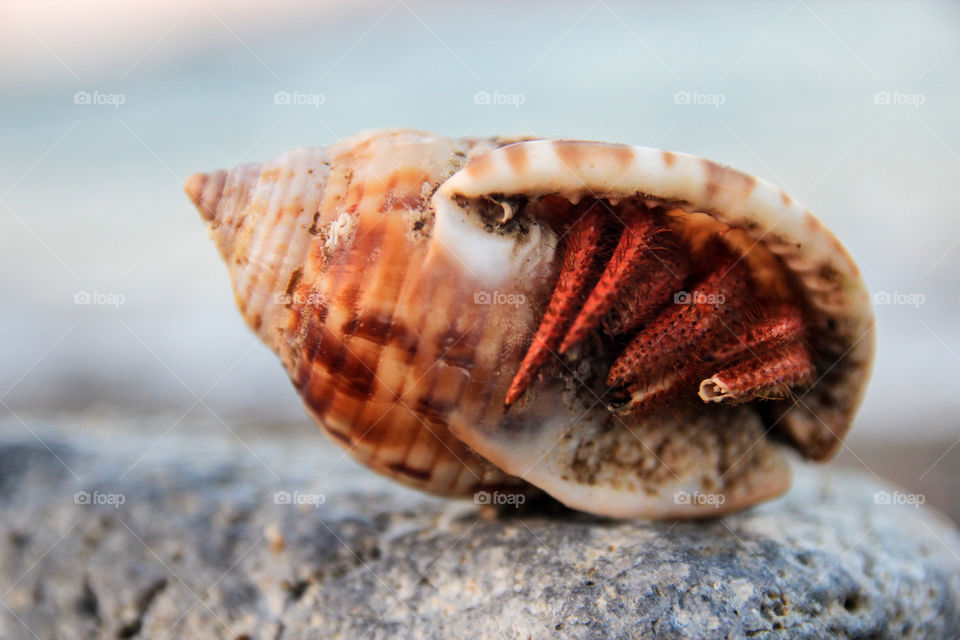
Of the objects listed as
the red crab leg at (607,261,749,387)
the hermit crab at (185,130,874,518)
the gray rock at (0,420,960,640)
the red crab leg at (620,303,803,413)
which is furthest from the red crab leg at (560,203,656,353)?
the gray rock at (0,420,960,640)

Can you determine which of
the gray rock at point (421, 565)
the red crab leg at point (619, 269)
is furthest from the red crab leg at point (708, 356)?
the gray rock at point (421, 565)

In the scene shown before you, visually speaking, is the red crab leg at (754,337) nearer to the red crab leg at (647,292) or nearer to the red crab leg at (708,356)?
the red crab leg at (708,356)

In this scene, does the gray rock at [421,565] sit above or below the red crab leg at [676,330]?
below

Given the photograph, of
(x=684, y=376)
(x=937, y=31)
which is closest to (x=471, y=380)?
(x=684, y=376)

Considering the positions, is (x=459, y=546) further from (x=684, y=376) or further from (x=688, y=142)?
(x=688, y=142)

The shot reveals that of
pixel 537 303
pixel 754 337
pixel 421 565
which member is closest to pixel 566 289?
pixel 537 303

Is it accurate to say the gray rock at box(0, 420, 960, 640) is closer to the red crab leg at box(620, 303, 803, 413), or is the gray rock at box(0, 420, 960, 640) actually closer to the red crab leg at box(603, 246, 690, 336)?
the red crab leg at box(620, 303, 803, 413)
